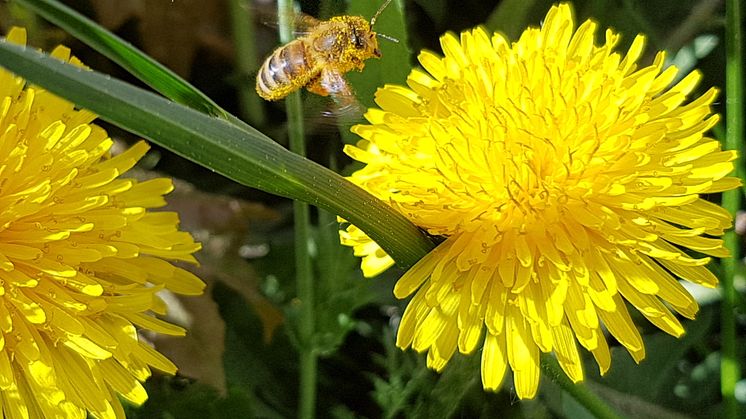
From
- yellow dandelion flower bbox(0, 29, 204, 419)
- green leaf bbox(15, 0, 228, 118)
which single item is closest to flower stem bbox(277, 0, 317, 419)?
yellow dandelion flower bbox(0, 29, 204, 419)

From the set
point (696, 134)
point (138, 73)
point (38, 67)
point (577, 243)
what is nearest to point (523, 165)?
point (577, 243)

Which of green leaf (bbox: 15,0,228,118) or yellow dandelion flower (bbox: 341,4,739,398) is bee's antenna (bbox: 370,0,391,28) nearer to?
yellow dandelion flower (bbox: 341,4,739,398)

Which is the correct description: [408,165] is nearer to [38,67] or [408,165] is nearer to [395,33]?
[395,33]

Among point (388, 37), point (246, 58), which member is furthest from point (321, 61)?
point (246, 58)

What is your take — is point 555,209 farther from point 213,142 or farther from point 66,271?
point 66,271

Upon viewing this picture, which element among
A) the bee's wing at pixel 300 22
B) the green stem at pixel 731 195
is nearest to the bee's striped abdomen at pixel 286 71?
the bee's wing at pixel 300 22

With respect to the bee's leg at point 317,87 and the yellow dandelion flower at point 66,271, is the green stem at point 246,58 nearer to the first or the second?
the bee's leg at point 317,87
